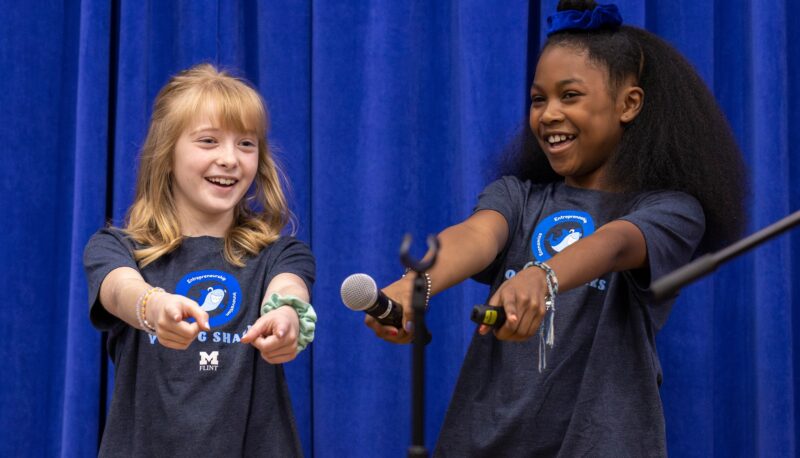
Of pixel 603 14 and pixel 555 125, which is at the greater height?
pixel 603 14

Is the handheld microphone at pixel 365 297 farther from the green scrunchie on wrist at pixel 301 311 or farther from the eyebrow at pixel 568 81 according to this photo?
the eyebrow at pixel 568 81

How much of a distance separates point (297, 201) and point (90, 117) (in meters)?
0.55

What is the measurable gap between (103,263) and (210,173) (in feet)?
0.86

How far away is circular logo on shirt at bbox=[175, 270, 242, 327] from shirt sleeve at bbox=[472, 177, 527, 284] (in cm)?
45

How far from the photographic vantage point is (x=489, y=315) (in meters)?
1.17

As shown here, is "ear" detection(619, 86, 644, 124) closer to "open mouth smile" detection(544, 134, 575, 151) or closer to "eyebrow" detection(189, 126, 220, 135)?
"open mouth smile" detection(544, 134, 575, 151)

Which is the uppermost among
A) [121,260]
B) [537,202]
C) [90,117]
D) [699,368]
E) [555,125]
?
[90,117]

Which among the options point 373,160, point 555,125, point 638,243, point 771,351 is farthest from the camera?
point 373,160

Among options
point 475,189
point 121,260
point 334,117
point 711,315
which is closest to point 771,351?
point 711,315

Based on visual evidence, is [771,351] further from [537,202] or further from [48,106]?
[48,106]

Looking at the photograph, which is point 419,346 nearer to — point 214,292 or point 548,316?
point 548,316

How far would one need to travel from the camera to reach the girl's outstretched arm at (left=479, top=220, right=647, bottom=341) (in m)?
1.22

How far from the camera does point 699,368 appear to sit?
2139 mm

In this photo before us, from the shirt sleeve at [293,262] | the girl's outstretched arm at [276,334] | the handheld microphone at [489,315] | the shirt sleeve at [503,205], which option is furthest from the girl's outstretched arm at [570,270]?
the shirt sleeve at [293,262]
